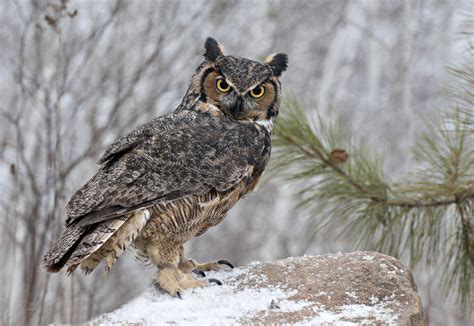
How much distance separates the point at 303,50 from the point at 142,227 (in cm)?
1010

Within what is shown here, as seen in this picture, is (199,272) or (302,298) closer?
(302,298)

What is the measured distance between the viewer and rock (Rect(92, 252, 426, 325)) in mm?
2854

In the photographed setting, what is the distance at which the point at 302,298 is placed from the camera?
301 cm

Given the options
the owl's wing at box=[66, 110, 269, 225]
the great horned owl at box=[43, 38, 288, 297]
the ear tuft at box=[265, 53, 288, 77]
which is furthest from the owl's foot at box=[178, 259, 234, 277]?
the ear tuft at box=[265, 53, 288, 77]

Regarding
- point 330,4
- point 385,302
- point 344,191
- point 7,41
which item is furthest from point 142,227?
point 330,4

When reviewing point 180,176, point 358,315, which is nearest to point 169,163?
point 180,176

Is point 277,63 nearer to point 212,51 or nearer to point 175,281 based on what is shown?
point 212,51

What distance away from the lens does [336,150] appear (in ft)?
13.0

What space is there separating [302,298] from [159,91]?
4209 mm

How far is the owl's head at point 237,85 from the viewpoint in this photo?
3.37 m

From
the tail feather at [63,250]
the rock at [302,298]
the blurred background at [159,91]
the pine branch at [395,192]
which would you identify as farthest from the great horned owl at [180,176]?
the pine branch at [395,192]

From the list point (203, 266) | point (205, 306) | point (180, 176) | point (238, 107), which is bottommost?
point (205, 306)

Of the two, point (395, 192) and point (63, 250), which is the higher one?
point (395, 192)

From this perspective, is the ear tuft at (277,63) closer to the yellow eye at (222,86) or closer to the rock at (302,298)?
the yellow eye at (222,86)
